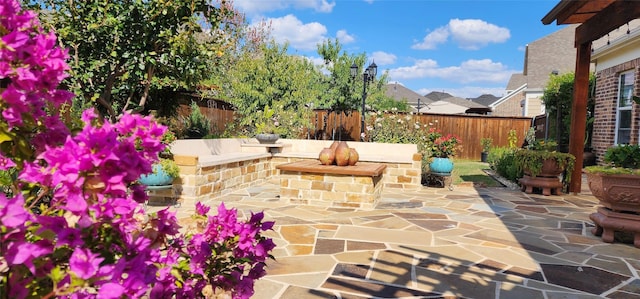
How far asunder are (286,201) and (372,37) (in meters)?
12.0

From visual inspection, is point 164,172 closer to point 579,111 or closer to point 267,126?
point 267,126

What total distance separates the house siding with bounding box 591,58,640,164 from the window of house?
0.30 feet

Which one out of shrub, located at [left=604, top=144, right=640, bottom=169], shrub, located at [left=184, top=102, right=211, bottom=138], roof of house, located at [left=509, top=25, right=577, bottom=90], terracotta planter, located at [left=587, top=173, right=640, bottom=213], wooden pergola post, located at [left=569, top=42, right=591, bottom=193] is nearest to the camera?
terracotta planter, located at [left=587, top=173, right=640, bottom=213]

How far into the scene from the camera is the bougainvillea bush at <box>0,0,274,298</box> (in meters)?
0.77

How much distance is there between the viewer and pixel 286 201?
5.87m

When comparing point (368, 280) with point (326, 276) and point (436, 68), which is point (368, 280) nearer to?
point (326, 276)

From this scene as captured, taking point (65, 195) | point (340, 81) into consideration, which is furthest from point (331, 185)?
point (340, 81)

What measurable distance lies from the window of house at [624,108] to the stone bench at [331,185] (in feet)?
24.2

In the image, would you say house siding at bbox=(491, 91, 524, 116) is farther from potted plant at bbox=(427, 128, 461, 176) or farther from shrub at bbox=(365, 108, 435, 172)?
potted plant at bbox=(427, 128, 461, 176)

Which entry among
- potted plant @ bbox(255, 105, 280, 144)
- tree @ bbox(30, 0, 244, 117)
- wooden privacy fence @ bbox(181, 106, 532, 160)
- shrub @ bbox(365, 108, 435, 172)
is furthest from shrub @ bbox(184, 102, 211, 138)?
wooden privacy fence @ bbox(181, 106, 532, 160)

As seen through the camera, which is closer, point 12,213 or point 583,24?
point 12,213

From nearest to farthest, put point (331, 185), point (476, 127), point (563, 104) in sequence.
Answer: point (331, 185) → point (563, 104) → point (476, 127)

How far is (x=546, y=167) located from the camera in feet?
23.3

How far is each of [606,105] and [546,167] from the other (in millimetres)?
4826
